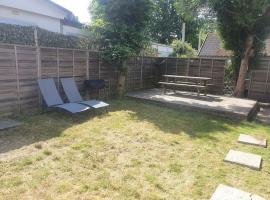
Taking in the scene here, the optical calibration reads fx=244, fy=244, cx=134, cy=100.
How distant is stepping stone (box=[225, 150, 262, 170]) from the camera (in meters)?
3.95

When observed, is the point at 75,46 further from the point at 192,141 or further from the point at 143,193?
the point at 143,193

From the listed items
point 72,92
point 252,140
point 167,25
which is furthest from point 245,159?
point 167,25

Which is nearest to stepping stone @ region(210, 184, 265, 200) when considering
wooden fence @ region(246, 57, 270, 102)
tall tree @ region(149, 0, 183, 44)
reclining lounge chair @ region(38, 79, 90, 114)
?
reclining lounge chair @ region(38, 79, 90, 114)

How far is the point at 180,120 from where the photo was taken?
6.74m

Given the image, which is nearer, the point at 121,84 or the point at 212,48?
the point at 121,84

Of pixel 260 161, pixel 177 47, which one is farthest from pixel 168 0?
pixel 260 161

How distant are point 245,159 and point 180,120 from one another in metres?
2.68

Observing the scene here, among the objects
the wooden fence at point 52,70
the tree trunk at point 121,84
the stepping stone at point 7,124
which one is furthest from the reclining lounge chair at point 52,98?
the tree trunk at point 121,84

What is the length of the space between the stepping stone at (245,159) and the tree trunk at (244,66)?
679 cm

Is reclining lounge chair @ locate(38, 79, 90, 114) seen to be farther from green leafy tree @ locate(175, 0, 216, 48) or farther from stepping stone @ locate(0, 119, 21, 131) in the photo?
green leafy tree @ locate(175, 0, 216, 48)

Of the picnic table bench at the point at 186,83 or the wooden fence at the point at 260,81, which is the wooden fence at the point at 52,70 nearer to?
the picnic table bench at the point at 186,83

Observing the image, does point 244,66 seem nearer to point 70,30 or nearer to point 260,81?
point 260,81

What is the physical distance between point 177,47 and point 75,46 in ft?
44.2

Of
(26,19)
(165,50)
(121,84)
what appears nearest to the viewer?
(121,84)
